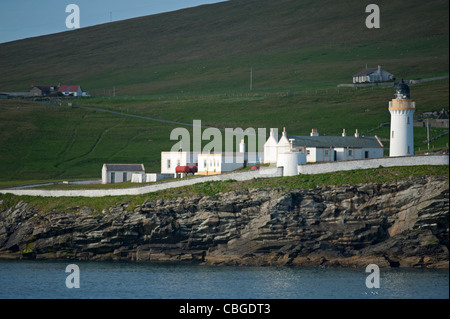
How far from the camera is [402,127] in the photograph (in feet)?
266

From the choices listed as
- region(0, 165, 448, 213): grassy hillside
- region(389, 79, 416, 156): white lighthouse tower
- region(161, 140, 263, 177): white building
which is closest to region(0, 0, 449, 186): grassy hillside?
region(161, 140, 263, 177): white building

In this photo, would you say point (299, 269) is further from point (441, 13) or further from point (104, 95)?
point (441, 13)

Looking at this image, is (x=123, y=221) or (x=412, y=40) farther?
(x=412, y=40)

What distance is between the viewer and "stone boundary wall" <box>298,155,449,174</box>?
240 feet

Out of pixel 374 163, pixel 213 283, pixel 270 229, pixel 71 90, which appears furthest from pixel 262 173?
pixel 71 90

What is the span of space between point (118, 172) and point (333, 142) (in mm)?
26999

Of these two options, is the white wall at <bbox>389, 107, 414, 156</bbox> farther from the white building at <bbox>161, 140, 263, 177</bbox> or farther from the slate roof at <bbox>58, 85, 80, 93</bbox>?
the slate roof at <bbox>58, 85, 80, 93</bbox>

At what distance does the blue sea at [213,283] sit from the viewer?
183ft

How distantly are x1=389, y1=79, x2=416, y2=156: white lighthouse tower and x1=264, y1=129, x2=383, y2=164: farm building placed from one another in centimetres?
900

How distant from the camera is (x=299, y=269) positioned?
6706cm
